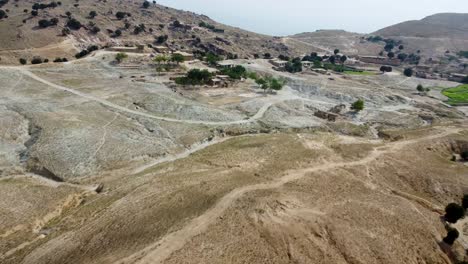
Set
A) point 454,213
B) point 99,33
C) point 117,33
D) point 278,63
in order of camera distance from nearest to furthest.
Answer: point 454,213, point 99,33, point 278,63, point 117,33

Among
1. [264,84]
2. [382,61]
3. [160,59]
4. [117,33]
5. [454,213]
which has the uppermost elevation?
[117,33]

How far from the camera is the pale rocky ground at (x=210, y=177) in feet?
111

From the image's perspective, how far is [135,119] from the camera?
71.9m

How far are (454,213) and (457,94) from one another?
101m

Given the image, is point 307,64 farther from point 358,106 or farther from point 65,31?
point 65,31

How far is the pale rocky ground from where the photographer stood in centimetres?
3372

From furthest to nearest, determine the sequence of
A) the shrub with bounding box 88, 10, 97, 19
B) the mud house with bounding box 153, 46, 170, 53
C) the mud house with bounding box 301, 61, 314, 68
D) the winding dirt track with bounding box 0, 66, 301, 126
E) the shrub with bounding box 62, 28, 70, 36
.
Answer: the shrub with bounding box 88, 10, 97, 19
the mud house with bounding box 301, 61, 314, 68
the mud house with bounding box 153, 46, 170, 53
the shrub with bounding box 62, 28, 70, 36
the winding dirt track with bounding box 0, 66, 301, 126

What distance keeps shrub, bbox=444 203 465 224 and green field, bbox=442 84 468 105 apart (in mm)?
83446

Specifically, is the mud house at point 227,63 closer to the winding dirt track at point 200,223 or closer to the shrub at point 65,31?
the shrub at point 65,31

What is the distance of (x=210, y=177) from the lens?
4738 centimetres

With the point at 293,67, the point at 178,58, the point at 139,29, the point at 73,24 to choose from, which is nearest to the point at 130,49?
the point at 178,58

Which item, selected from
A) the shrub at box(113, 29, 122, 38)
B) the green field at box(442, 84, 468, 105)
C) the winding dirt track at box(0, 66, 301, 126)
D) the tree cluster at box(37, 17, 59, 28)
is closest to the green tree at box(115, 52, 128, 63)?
the winding dirt track at box(0, 66, 301, 126)

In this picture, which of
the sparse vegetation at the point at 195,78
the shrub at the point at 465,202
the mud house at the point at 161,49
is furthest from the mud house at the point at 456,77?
the shrub at the point at 465,202

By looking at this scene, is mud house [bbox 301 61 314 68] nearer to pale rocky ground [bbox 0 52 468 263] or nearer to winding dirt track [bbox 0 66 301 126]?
winding dirt track [bbox 0 66 301 126]
